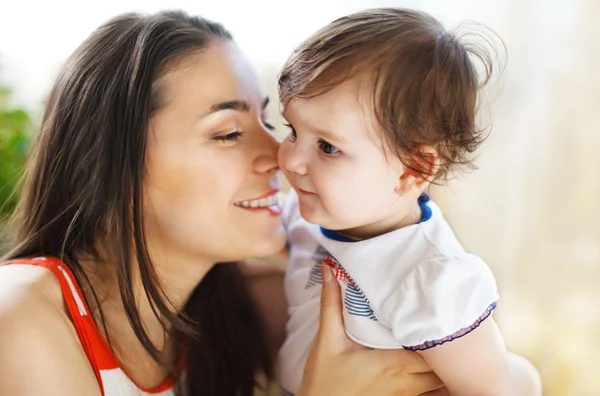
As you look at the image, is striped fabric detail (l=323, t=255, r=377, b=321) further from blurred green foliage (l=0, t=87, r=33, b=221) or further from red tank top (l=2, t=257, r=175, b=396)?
blurred green foliage (l=0, t=87, r=33, b=221)

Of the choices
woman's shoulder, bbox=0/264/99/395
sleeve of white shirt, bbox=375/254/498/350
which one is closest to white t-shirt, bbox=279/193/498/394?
sleeve of white shirt, bbox=375/254/498/350

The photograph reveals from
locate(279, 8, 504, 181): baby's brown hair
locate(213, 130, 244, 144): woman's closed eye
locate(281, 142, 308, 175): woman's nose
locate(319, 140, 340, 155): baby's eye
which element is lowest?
locate(213, 130, 244, 144): woman's closed eye

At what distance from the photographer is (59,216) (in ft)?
4.48

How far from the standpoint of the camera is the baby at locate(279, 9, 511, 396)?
1091 millimetres

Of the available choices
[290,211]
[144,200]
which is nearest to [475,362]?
[290,211]

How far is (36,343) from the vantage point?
114 cm

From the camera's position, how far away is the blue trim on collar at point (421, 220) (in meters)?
1.28

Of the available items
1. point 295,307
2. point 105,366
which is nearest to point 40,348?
point 105,366

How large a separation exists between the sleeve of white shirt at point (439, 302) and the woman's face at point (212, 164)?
37 cm

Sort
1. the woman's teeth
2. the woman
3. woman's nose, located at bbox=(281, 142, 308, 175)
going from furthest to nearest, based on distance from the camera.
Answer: the woman's teeth
the woman
woman's nose, located at bbox=(281, 142, 308, 175)

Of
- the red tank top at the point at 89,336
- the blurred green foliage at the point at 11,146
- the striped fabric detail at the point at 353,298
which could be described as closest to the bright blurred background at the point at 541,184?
the blurred green foliage at the point at 11,146

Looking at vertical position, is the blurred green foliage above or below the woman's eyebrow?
below

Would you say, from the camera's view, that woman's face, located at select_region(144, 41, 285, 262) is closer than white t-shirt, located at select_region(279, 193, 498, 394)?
No

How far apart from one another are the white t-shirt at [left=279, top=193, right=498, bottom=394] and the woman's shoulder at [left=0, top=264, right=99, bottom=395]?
20.0 inches
